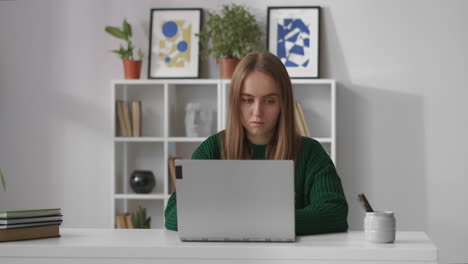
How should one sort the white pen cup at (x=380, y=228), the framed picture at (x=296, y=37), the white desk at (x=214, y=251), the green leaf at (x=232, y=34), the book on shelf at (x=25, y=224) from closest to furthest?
1. the white desk at (x=214, y=251)
2. the white pen cup at (x=380, y=228)
3. the book on shelf at (x=25, y=224)
4. the green leaf at (x=232, y=34)
5. the framed picture at (x=296, y=37)

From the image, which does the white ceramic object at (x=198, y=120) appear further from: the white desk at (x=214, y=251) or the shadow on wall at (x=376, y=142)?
the white desk at (x=214, y=251)

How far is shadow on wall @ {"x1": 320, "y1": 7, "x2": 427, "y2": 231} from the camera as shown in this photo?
4.37 meters

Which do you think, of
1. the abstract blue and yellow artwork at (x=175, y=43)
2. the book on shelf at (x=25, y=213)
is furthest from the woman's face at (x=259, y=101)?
the abstract blue and yellow artwork at (x=175, y=43)

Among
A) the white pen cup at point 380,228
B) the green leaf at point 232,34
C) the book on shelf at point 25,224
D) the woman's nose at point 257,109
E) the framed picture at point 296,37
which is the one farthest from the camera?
the framed picture at point 296,37

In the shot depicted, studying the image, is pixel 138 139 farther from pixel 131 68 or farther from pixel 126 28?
pixel 126 28

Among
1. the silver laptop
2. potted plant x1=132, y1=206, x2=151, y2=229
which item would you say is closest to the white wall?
potted plant x1=132, y1=206, x2=151, y2=229

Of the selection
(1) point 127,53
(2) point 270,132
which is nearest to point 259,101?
(2) point 270,132

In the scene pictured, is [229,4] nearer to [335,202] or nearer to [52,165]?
[52,165]

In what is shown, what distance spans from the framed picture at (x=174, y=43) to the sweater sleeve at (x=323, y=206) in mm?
2251

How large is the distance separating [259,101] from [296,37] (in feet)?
7.26

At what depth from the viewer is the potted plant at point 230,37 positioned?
4250 mm

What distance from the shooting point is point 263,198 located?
5.81ft

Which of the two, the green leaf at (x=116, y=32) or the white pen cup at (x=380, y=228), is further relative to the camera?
the green leaf at (x=116, y=32)

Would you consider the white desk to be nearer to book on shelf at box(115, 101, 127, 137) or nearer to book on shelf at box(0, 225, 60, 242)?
book on shelf at box(0, 225, 60, 242)
